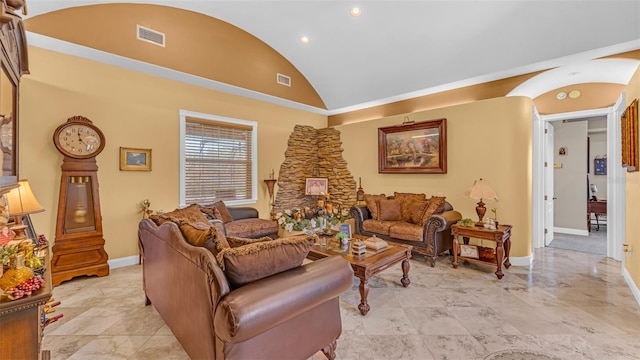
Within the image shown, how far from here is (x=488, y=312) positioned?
263 cm

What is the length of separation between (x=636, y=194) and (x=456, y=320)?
8.60 feet

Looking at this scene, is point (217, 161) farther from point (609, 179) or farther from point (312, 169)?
point (609, 179)

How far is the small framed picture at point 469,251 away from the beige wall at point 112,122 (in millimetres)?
4509

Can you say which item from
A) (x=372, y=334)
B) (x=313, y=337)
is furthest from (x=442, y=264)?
(x=313, y=337)

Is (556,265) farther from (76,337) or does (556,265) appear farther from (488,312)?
(76,337)

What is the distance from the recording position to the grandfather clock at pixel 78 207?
3236 millimetres

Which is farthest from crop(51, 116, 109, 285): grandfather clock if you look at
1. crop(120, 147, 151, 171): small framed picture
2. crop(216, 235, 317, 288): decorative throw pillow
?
crop(216, 235, 317, 288): decorative throw pillow

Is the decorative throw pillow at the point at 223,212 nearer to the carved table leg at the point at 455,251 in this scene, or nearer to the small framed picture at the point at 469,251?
the carved table leg at the point at 455,251

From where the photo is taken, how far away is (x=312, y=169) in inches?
263

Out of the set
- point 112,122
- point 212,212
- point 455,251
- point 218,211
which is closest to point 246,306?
point 212,212

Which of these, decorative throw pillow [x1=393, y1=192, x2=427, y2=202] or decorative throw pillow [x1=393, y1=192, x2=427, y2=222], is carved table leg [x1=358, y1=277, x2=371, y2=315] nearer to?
decorative throw pillow [x1=393, y1=192, x2=427, y2=222]

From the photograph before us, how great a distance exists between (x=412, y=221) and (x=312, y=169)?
299 centimetres

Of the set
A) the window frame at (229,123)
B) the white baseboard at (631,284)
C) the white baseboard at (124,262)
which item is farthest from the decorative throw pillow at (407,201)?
the white baseboard at (124,262)

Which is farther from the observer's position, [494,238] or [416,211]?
[416,211]
